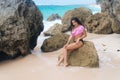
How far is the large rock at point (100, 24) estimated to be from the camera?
13.8 m

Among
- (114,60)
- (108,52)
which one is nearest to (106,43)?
(108,52)

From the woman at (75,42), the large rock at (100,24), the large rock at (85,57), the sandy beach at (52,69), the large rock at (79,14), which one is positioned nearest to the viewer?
the sandy beach at (52,69)

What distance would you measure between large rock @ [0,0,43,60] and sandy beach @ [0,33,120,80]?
1.12 feet

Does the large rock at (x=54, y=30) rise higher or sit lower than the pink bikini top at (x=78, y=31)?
lower

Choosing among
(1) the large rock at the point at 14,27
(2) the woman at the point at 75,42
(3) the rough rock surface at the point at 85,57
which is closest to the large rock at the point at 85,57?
(3) the rough rock surface at the point at 85,57

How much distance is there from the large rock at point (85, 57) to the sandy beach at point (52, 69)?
0.68ft

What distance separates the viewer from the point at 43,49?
1054 cm

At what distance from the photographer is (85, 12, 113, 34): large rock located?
13773 mm

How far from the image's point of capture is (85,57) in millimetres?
8344

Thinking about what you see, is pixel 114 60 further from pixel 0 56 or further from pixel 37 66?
pixel 0 56

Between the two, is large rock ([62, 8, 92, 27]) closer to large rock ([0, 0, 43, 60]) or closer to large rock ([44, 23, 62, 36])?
large rock ([44, 23, 62, 36])

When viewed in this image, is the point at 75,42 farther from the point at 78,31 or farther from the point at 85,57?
the point at 85,57

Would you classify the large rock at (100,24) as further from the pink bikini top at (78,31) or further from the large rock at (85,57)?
the large rock at (85,57)

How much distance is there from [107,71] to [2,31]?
3365 millimetres
